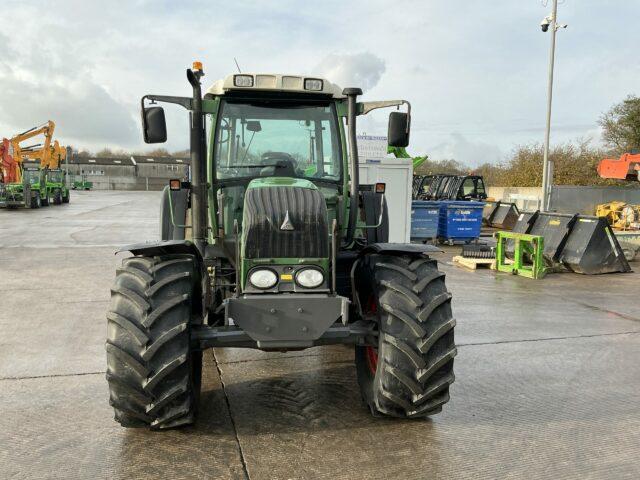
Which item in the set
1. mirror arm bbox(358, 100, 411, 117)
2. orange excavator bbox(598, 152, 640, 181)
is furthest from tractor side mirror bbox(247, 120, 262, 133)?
orange excavator bbox(598, 152, 640, 181)

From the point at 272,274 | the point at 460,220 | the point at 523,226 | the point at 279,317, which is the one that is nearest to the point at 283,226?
the point at 272,274

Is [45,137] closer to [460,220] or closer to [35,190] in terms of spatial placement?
[35,190]

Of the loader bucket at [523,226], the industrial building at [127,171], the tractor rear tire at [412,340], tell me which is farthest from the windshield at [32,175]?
the industrial building at [127,171]

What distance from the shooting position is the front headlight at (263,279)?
12.2ft

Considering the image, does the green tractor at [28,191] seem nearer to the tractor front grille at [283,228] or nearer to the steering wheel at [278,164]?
the steering wheel at [278,164]

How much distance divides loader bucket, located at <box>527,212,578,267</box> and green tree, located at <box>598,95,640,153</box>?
21.6 metres

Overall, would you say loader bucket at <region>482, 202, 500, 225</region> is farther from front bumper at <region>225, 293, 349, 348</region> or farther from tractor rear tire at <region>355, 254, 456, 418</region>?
front bumper at <region>225, 293, 349, 348</region>

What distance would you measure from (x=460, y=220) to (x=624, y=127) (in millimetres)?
20806

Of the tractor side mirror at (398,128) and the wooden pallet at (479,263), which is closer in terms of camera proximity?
the tractor side mirror at (398,128)

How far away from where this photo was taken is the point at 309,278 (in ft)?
12.3

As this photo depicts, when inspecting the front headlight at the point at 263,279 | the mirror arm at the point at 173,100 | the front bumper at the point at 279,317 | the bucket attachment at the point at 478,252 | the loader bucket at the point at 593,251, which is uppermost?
the mirror arm at the point at 173,100

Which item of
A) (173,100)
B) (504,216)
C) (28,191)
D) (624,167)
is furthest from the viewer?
(28,191)

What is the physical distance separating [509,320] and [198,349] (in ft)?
15.6

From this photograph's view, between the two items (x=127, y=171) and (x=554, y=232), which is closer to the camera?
(x=554, y=232)
